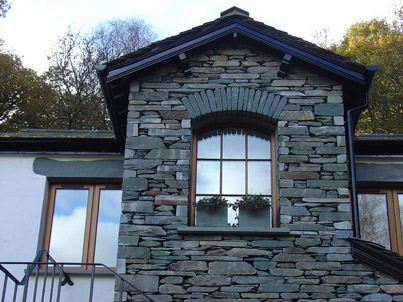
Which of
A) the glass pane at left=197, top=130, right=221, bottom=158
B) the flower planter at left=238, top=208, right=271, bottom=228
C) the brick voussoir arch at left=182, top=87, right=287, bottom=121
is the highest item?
the brick voussoir arch at left=182, top=87, right=287, bottom=121

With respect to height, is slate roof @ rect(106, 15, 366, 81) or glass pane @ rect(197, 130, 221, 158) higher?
slate roof @ rect(106, 15, 366, 81)

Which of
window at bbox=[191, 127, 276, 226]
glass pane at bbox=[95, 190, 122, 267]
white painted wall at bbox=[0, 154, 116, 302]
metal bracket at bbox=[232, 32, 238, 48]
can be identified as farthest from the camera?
glass pane at bbox=[95, 190, 122, 267]

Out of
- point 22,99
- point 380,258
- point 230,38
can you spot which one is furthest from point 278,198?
point 22,99

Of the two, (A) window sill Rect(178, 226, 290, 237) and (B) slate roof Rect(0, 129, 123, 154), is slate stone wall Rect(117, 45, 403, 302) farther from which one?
(B) slate roof Rect(0, 129, 123, 154)

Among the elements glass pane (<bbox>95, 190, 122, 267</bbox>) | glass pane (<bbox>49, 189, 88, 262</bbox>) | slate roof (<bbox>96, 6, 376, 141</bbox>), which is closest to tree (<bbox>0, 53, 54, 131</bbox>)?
glass pane (<bbox>49, 189, 88, 262</bbox>)

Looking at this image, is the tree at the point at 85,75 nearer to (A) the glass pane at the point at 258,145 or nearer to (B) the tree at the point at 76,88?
(B) the tree at the point at 76,88

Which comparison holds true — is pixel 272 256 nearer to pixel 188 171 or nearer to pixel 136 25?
pixel 188 171

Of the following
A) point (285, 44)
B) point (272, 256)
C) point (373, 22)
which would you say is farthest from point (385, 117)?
point (272, 256)

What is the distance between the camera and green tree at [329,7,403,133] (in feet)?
63.7

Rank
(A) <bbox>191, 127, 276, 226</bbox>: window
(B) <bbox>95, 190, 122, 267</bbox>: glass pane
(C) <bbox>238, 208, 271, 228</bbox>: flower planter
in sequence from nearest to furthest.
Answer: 1. (C) <bbox>238, 208, 271, 228</bbox>: flower planter
2. (A) <bbox>191, 127, 276, 226</bbox>: window
3. (B) <bbox>95, 190, 122, 267</bbox>: glass pane

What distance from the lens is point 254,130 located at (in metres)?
8.35

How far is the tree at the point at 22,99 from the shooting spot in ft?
69.8

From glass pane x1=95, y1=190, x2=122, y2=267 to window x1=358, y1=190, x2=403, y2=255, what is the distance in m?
4.28

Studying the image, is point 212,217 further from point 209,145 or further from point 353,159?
point 353,159
